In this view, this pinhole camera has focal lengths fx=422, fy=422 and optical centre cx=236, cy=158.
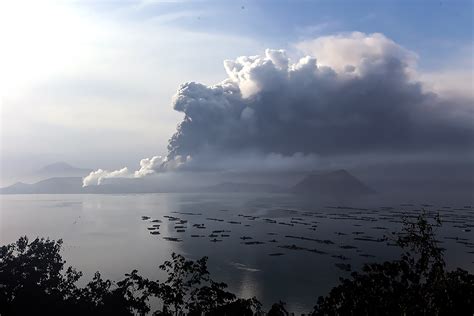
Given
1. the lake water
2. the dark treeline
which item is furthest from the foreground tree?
the lake water

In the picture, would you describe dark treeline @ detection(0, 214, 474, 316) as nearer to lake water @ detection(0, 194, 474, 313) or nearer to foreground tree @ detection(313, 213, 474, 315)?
foreground tree @ detection(313, 213, 474, 315)

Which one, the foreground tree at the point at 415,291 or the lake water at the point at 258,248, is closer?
the foreground tree at the point at 415,291

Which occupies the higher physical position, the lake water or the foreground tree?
the foreground tree

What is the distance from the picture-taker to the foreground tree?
2098 centimetres

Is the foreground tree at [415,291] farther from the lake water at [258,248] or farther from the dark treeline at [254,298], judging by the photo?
the lake water at [258,248]

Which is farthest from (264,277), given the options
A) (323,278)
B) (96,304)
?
(96,304)

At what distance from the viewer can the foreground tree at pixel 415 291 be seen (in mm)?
20984

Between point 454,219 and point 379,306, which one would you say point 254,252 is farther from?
point 454,219

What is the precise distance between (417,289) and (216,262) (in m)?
45.2

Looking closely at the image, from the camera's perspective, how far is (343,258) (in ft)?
223

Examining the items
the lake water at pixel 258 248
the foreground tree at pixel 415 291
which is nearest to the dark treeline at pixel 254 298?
the foreground tree at pixel 415 291

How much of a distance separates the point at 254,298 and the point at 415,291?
10.1 m

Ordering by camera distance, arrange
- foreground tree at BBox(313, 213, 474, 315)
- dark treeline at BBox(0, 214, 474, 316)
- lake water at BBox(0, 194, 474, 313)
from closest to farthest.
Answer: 1. foreground tree at BBox(313, 213, 474, 315)
2. dark treeline at BBox(0, 214, 474, 316)
3. lake water at BBox(0, 194, 474, 313)

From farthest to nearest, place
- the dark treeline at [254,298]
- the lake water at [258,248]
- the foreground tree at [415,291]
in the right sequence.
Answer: the lake water at [258,248] → the dark treeline at [254,298] → the foreground tree at [415,291]
